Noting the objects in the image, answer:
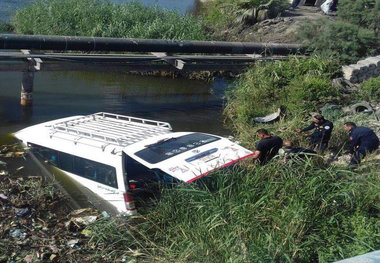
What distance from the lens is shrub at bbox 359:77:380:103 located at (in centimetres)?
1529

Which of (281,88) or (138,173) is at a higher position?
(281,88)

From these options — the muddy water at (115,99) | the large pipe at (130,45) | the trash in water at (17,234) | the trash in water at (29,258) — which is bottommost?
the muddy water at (115,99)

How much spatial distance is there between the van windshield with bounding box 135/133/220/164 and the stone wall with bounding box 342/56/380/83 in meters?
8.62

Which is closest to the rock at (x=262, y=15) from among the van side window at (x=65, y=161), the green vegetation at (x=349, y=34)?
the green vegetation at (x=349, y=34)

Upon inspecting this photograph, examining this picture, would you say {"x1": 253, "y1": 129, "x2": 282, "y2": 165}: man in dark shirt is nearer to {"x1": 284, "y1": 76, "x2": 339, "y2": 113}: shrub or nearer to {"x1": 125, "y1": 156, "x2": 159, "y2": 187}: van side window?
{"x1": 125, "y1": 156, "x2": 159, "y2": 187}: van side window

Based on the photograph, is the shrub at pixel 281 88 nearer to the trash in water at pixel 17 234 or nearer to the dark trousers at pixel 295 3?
the trash in water at pixel 17 234

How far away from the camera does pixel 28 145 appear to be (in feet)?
35.0

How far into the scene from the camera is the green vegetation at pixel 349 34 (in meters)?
18.0

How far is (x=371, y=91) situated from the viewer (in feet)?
50.5

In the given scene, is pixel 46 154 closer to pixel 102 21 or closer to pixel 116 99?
pixel 116 99

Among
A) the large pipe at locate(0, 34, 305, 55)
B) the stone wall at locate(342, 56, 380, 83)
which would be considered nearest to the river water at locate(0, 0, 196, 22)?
the large pipe at locate(0, 34, 305, 55)

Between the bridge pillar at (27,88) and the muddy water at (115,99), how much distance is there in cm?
23

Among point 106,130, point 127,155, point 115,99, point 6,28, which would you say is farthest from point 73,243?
point 6,28

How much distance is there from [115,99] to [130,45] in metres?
1.88
